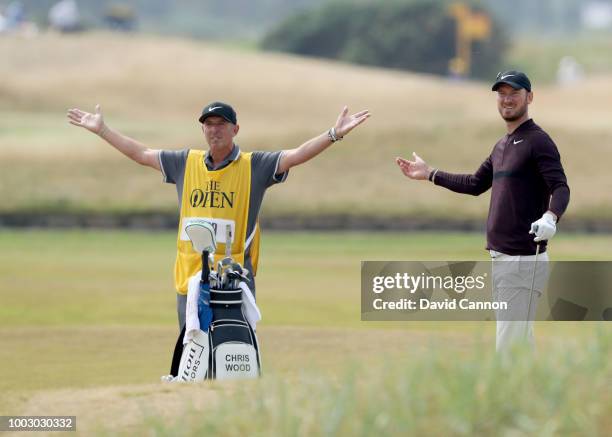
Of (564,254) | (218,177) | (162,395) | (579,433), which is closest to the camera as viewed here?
(579,433)

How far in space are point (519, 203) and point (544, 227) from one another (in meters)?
0.52

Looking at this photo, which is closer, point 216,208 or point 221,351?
point 221,351

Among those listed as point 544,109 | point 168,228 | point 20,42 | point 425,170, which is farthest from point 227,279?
point 20,42

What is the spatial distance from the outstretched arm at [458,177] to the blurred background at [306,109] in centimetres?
2436

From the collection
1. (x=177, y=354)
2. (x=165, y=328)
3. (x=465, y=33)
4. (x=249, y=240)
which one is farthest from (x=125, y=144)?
(x=465, y=33)

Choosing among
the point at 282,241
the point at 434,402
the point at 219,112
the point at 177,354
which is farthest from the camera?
the point at 282,241

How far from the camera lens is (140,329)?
603 inches

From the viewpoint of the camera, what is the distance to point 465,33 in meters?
103

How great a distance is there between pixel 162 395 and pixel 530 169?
2.69m

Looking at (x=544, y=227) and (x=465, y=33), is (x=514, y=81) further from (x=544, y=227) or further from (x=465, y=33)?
(x=465, y=33)

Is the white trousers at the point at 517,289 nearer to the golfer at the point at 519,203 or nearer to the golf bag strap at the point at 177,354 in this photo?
the golfer at the point at 519,203

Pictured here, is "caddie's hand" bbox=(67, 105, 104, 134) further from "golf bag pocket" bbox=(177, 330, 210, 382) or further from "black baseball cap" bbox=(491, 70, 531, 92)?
"black baseball cap" bbox=(491, 70, 531, 92)

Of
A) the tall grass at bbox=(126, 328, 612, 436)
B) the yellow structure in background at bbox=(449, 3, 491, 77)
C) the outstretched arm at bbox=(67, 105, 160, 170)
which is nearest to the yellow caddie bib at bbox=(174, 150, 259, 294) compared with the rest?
the outstretched arm at bbox=(67, 105, 160, 170)

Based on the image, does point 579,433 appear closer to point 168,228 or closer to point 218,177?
point 218,177
